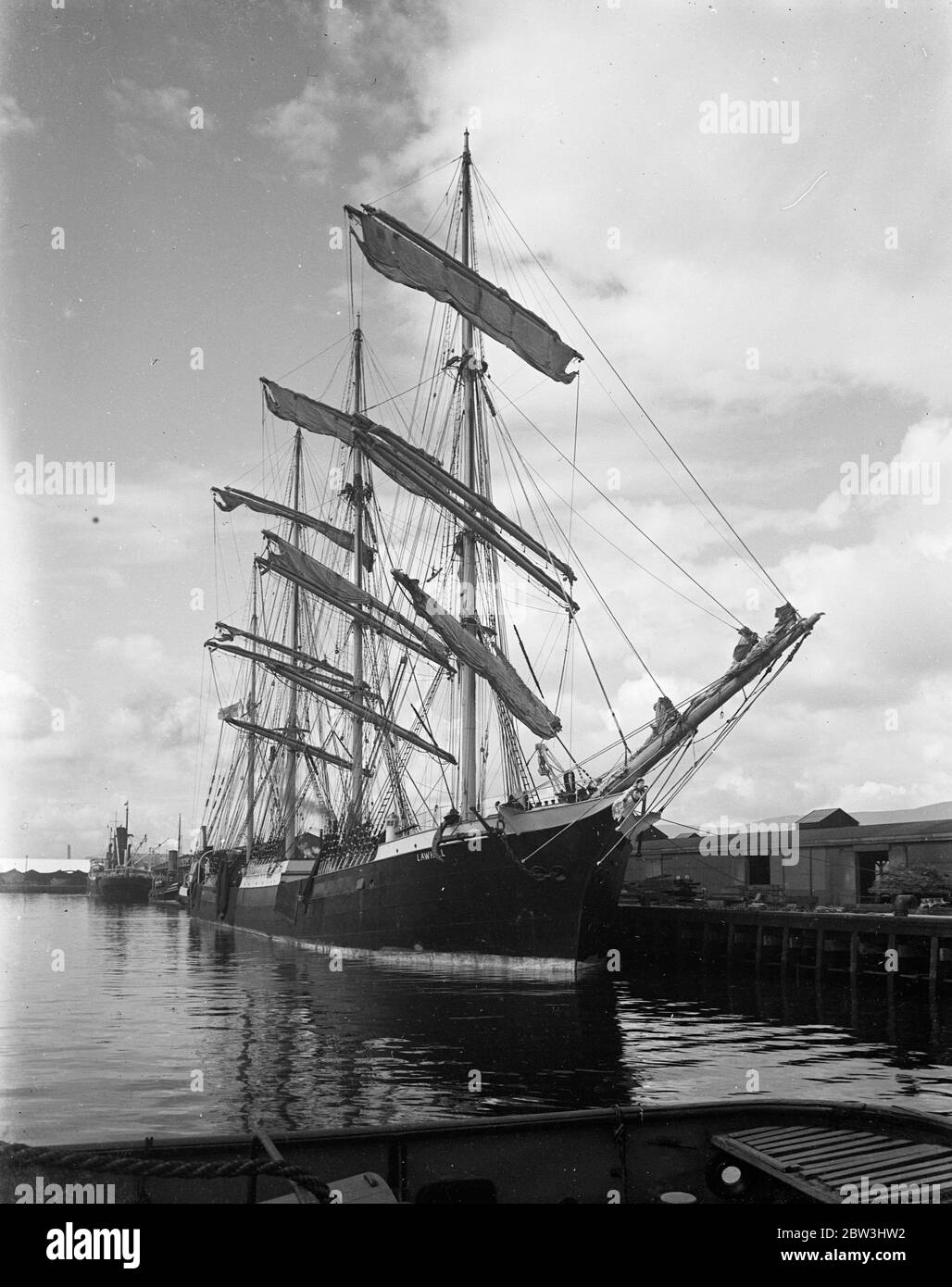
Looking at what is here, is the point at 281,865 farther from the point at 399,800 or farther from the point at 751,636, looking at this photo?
the point at 751,636

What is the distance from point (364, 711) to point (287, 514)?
17.5 metres

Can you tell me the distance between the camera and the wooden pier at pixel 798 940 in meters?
29.2

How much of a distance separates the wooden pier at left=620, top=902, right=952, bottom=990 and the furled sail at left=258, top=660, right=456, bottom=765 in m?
10.5

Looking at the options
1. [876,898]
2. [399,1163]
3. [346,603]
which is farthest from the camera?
[346,603]

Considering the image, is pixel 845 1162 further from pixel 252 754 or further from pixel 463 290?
pixel 252 754

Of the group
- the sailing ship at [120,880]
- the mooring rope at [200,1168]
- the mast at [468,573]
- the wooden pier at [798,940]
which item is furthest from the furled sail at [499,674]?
the sailing ship at [120,880]

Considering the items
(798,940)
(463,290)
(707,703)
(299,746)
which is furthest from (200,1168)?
(299,746)

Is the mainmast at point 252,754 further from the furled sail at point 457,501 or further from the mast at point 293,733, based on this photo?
the furled sail at point 457,501

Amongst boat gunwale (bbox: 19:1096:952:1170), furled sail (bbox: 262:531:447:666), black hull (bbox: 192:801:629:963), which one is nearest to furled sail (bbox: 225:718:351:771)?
furled sail (bbox: 262:531:447:666)

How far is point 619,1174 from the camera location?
7.62m

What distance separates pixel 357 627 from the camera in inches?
2228

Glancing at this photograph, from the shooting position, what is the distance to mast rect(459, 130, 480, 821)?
37156mm
